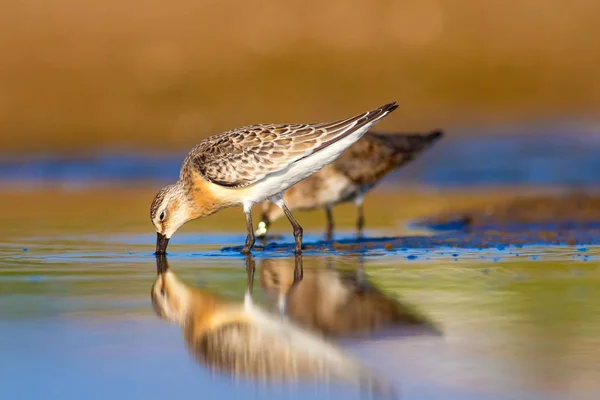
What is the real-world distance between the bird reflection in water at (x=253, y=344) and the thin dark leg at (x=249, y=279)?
10 millimetres

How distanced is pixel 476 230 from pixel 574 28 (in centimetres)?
1523

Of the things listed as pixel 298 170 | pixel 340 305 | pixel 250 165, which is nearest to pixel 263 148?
pixel 250 165

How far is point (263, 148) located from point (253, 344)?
13.8ft

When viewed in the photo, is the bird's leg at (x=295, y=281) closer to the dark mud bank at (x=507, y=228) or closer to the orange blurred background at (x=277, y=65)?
the dark mud bank at (x=507, y=228)

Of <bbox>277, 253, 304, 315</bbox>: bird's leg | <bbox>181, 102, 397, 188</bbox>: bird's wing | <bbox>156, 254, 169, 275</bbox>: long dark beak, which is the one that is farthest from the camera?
<bbox>181, 102, 397, 188</bbox>: bird's wing

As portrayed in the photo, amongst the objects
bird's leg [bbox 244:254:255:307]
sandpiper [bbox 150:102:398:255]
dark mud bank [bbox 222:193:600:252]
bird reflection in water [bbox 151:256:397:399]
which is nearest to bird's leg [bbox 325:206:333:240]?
dark mud bank [bbox 222:193:600:252]


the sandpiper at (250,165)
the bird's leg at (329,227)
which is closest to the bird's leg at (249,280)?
the sandpiper at (250,165)

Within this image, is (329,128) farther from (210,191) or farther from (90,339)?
(90,339)

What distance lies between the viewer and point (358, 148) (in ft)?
45.3

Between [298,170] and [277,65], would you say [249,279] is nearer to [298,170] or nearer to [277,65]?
[298,170]

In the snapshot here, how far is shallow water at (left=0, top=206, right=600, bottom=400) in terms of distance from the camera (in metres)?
5.66

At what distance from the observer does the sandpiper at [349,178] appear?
45.2 feet

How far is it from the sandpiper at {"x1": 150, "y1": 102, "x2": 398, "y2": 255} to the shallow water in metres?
0.39

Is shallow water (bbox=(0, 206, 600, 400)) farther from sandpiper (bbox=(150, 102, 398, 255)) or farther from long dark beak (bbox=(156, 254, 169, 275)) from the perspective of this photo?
sandpiper (bbox=(150, 102, 398, 255))
